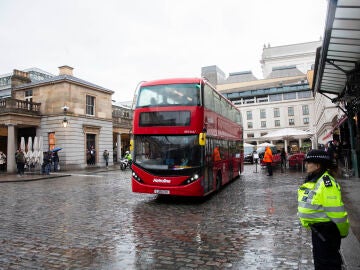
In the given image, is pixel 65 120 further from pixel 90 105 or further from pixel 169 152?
pixel 169 152

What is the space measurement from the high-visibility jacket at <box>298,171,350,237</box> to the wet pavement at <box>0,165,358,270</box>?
166 cm

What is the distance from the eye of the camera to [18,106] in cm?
2583

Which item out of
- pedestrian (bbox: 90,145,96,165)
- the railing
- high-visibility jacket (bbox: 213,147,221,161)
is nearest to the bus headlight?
high-visibility jacket (bbox: 213,147,221,161)

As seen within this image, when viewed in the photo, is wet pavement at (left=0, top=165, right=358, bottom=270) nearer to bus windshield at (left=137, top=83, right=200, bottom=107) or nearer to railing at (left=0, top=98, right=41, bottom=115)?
bus windshield at (left=137, top=83, right=200, bottom=107)

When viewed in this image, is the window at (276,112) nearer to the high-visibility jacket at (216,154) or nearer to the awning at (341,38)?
the awning at (341,38)

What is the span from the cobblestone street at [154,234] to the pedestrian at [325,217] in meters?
1.44

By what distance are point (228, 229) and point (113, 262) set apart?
9.11ft

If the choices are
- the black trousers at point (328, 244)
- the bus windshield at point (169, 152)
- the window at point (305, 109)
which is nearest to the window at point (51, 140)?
the bus windshield at point (169, 152)

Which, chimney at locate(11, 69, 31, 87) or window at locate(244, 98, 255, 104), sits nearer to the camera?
chimney at locate(11, 69, 31, 87)

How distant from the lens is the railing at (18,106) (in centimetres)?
2488

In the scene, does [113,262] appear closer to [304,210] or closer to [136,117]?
[304,210]

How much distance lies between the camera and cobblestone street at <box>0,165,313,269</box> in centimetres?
460

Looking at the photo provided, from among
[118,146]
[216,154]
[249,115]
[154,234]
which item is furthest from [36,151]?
[249,115]

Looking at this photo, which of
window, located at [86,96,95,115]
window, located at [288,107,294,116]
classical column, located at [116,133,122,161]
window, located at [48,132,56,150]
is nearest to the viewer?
window, located at [48,132,56,150]
